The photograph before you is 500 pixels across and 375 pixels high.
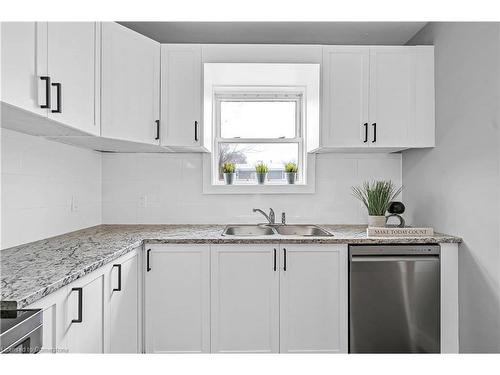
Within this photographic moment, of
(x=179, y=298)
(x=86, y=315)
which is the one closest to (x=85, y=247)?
(x=86, y=315)

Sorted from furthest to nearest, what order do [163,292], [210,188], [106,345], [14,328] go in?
[210,188], [163,292], [106,345], [14,328]

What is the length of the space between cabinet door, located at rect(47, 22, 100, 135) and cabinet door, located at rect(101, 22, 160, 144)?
11 cm

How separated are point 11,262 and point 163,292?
949 mm

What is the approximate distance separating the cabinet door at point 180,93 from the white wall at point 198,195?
492 millimetres

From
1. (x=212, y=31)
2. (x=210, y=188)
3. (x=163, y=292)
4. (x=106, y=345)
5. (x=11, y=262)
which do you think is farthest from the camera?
(x=210, y=188)

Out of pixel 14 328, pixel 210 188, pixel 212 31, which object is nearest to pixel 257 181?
pixel 210 188

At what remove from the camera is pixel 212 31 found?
9.11ft

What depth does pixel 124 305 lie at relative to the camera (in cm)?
201

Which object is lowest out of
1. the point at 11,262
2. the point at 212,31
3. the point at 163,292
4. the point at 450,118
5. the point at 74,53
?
the point at 163,292

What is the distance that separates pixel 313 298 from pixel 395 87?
157cm

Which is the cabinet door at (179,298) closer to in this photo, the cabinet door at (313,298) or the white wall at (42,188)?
the cabinet door at (313,298)

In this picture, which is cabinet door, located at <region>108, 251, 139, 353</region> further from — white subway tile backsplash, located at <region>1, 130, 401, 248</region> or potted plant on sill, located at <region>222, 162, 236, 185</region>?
potted plant on sill, located at <region>222, 162, 236, 185</region>

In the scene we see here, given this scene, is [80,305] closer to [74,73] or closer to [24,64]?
[24,64]

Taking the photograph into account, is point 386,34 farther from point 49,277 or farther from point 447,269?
point 49,277
